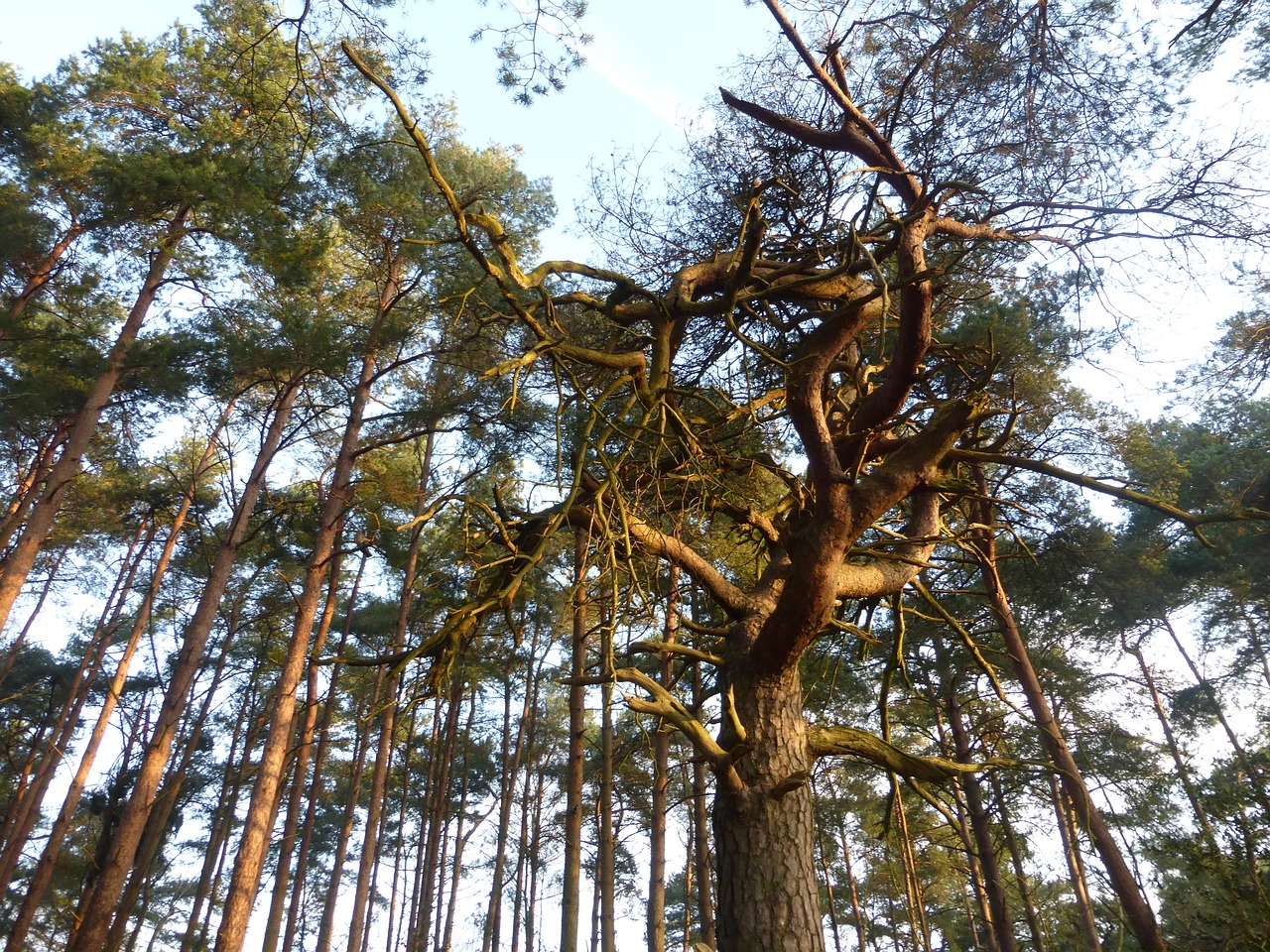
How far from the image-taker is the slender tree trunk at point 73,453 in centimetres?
834

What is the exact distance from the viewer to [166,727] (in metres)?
7.40

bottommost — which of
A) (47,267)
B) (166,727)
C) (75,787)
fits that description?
(166,727)

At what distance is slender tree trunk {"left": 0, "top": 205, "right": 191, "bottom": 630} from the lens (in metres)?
8.34

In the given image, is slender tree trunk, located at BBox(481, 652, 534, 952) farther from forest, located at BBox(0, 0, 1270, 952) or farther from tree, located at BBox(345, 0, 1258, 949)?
tree, located at BBox(345, 0, 1258, 949)

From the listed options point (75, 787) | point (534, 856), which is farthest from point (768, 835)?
point (534, 856)

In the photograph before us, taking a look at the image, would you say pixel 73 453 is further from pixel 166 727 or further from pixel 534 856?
pixel 534 856

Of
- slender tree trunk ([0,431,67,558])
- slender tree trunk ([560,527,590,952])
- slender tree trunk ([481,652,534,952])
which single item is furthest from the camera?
slender tree trunk ([481,652,534,952])

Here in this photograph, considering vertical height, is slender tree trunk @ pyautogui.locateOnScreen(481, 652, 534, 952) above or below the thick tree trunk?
above

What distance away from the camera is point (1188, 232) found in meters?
4.05

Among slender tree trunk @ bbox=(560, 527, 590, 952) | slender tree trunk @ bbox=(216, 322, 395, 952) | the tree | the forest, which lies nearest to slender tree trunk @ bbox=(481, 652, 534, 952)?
the forest

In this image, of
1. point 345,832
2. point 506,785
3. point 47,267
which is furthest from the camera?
point 506,785

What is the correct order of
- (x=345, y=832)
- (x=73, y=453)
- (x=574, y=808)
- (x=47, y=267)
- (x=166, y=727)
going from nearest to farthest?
(x=166, y=727) < (x=574, y=808) < (x=73, y=453) < (x=47, y=267) < (x=345, y=832)

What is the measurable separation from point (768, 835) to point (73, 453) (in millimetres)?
9675

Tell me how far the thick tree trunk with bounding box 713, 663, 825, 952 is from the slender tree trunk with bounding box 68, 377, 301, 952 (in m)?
6.85
